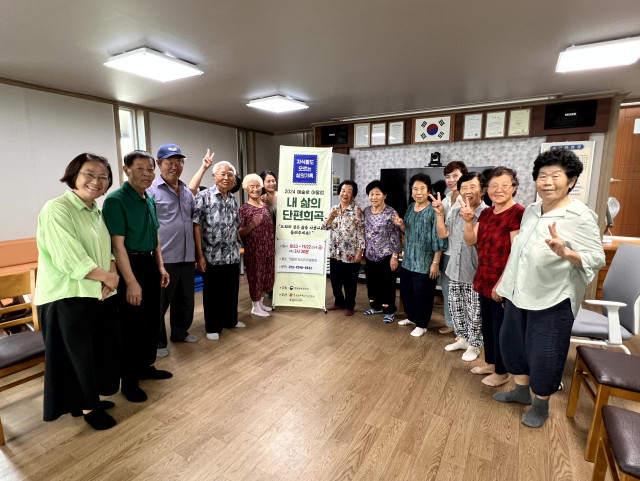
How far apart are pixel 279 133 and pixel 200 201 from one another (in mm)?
4483

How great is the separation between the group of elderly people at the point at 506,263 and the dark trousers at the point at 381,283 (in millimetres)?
122

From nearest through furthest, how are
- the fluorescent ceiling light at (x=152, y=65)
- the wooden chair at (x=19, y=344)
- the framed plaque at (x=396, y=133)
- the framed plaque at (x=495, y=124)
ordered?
the wooden chair at (x=19, y=344) < the fluorescent ceiling light at (x=152, y=65) < the framed plaque at (x=495, y=124) < the framed plaque at (x=396, y=133)

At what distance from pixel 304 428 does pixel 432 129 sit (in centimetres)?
432

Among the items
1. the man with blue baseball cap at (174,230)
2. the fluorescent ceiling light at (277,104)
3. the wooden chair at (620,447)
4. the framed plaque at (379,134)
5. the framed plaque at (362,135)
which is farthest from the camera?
the framed plaque at (362,135)

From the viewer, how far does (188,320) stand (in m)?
2.99

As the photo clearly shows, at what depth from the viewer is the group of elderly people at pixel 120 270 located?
1.68 metres

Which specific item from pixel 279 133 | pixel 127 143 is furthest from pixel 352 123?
pixel 127 143

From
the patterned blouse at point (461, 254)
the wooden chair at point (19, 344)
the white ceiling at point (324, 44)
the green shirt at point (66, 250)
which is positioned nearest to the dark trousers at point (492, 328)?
the patterned blouse at point (461, 254)

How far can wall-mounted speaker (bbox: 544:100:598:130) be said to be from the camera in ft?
13.0

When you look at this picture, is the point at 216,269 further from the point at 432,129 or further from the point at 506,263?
the point at 432,129

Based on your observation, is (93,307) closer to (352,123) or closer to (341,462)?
(341,462)

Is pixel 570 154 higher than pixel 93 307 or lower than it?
higher

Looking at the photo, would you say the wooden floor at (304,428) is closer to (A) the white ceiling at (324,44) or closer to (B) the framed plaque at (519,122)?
(A) the white ceiling at (324,44)

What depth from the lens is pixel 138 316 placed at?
6.98ft
